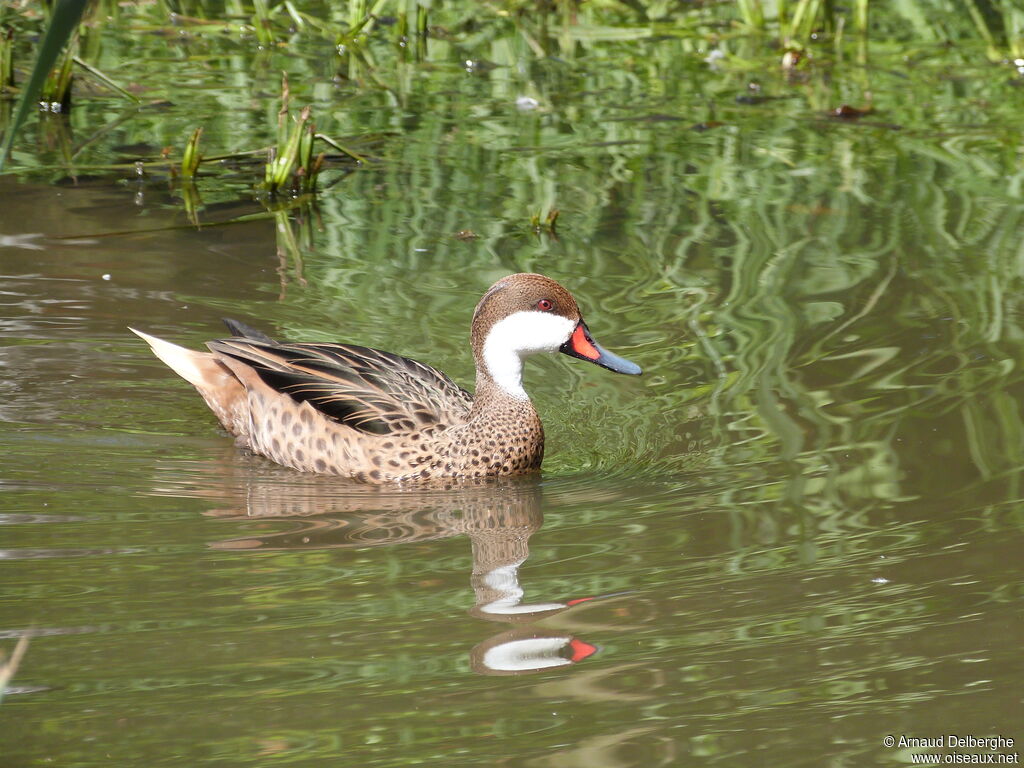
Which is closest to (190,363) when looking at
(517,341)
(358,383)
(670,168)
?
(358,383)

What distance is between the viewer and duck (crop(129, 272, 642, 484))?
6.24 metres

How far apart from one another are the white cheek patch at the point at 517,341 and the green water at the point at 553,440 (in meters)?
0.49

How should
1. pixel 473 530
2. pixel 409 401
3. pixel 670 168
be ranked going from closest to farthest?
pixel 473 530
pixel 409 401
pixel 670 168

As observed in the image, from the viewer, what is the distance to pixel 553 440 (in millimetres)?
6840

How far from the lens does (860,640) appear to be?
14.4 feet

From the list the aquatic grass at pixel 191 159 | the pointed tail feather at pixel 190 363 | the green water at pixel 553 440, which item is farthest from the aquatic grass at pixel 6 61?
the pointed tail feather at pixel 190 363

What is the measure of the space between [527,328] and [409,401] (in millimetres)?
620

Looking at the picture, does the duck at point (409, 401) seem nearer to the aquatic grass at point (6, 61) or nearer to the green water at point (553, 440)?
the green water at point (553, 440)

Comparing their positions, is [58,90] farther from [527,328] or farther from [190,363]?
[527,328]

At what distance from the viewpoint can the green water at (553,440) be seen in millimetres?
4000

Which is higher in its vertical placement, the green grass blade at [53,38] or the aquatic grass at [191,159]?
the aquatic grass at [191,159]

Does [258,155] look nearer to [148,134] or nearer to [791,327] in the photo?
[148,134]

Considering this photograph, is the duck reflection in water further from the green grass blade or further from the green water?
the green grass blade

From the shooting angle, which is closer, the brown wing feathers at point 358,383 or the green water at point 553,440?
the green water at point 553,440
